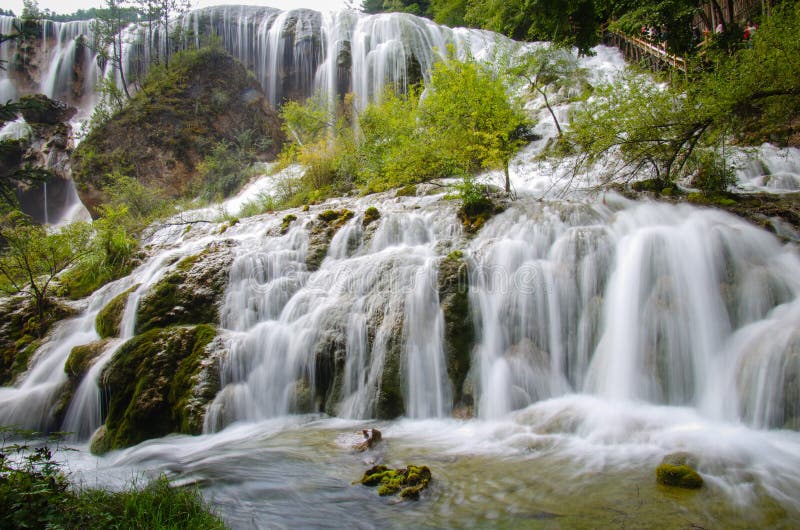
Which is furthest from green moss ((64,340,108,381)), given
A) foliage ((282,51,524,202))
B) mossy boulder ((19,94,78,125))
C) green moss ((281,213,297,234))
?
mossy boulder ((19,94,78,125))

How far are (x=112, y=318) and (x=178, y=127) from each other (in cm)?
1922

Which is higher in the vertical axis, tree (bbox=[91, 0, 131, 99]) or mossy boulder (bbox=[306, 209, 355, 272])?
tree (bbox=[91, 0, 131, 99])

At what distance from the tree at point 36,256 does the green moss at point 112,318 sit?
2.00 metres

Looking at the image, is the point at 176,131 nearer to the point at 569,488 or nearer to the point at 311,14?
the point at 311,14

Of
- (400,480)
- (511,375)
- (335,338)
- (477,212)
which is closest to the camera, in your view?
(400,480)

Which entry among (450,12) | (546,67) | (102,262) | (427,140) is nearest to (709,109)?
(427,140)

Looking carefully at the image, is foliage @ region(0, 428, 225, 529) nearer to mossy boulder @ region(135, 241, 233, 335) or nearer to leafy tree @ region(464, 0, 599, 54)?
mossy boulder @ region(135, 241, 233, 335)

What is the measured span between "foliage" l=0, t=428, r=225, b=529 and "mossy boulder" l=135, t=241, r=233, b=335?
541 cm

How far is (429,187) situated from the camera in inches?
518

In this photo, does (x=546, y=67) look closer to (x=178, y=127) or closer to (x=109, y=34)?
(x=178, y=127)

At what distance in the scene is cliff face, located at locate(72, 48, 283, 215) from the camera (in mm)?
22422

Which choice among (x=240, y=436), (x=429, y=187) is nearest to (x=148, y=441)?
(x=240, y=436)

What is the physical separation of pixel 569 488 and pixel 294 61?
3044cm

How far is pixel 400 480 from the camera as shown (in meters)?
3.95
